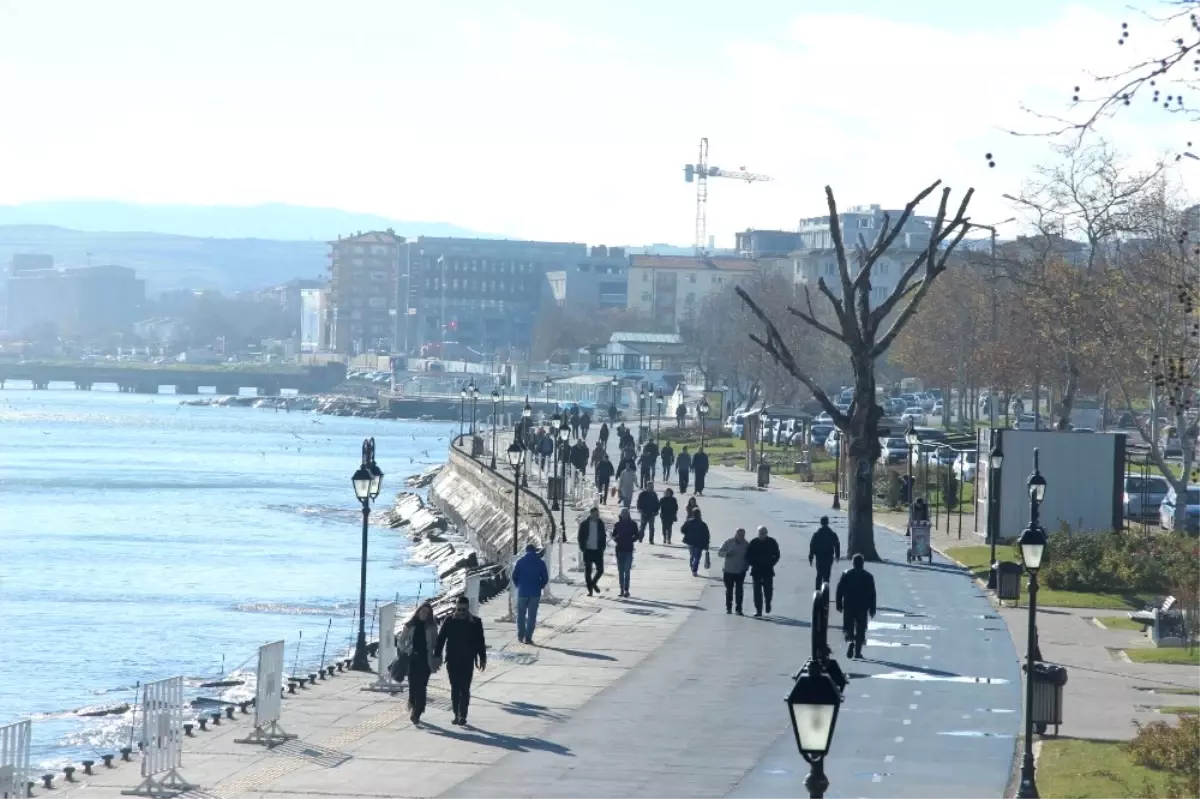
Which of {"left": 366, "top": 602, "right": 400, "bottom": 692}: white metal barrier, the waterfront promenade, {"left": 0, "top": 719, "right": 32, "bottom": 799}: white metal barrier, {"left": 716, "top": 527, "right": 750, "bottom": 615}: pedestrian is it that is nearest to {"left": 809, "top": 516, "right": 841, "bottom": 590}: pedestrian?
the waterfront promenade

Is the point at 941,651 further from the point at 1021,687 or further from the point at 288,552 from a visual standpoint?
the point at 288,552

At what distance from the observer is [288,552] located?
240 ft

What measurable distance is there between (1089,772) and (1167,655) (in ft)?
33.3

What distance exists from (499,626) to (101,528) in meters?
55.0

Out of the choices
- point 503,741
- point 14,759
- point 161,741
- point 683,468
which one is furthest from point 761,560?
point 683,468

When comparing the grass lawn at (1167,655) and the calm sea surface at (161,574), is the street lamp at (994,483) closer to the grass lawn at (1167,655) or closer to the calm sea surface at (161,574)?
the grass lawn at (1167,655)

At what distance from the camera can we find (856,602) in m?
28.1

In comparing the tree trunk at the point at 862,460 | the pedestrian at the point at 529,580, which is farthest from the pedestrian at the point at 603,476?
the pedestrian at the point at 529,580

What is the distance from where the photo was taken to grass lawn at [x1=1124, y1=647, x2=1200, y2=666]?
29.1 m

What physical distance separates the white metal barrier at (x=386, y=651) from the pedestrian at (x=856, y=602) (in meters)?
6.56

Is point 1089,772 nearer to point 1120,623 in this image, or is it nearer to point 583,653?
point 583,653

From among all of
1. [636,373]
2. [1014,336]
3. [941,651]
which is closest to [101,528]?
[1014,336]

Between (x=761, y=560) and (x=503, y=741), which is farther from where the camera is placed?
(x=761, y=560)

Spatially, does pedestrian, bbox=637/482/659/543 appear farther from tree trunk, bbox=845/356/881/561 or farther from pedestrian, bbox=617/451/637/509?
pedestrian, bbox=617/451/637/509
